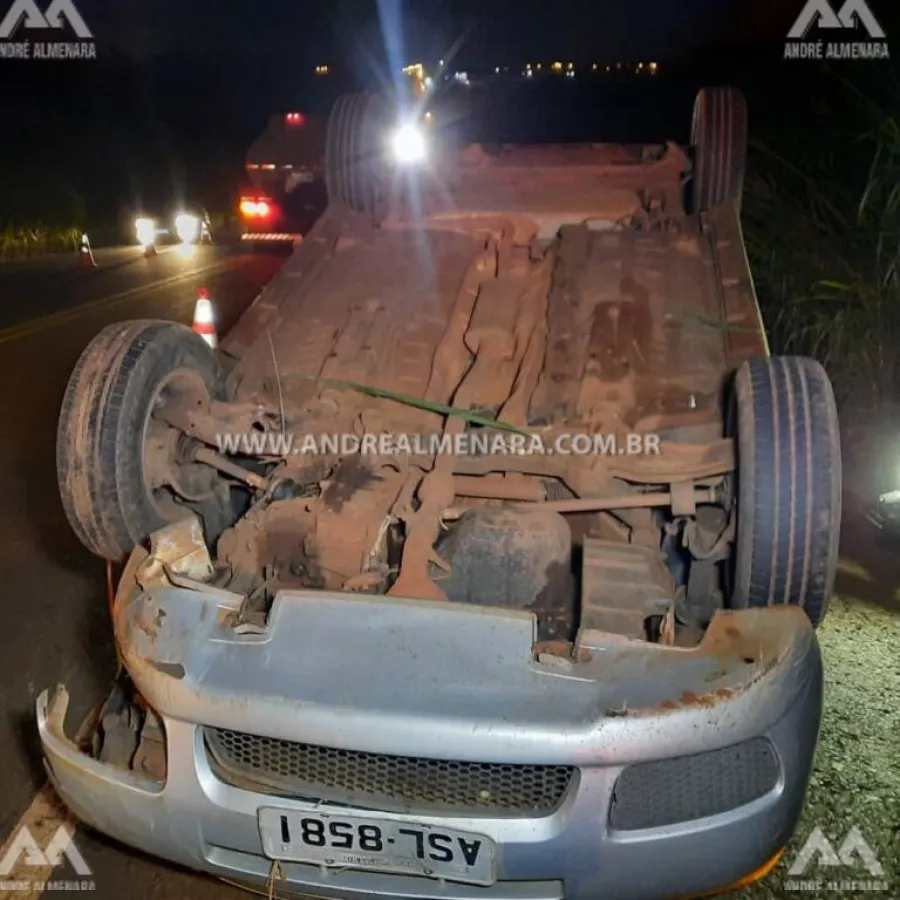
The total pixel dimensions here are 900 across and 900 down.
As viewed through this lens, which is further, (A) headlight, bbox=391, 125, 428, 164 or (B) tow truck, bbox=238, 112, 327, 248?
(B) tow truck, bbox=238, 112, 327, 248

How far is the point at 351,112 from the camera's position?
5391 millimetres

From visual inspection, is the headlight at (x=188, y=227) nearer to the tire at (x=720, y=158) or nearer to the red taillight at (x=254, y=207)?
the red taillight at (x=254, y=207)

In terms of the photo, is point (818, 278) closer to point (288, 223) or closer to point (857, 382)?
point (857, 382)

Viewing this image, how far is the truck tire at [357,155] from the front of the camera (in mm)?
5184

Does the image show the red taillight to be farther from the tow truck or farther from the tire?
the tire

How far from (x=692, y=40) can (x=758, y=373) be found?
10078 millimetres

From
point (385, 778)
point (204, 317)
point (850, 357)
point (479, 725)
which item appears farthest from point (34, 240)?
point (479, 725)

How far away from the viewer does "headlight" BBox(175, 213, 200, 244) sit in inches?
546

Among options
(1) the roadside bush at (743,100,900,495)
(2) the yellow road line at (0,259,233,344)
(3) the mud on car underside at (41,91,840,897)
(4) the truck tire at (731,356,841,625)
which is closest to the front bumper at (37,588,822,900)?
(3) the mud on car underside at (41,91,840,897)

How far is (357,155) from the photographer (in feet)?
17.1

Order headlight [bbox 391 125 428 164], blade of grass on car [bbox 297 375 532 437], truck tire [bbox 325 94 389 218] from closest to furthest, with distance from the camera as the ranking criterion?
blade of grass on car [bbox 297 375 532 437] < truck tire [bbox 325 94 389 218] < headlight [bbox 391 125 428 164]

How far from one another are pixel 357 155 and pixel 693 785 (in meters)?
4.17

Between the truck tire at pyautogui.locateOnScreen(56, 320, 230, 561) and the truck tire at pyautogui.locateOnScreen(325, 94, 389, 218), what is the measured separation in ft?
7.17

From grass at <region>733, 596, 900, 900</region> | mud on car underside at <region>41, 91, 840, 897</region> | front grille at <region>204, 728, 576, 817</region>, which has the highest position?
mud on car underside at <region>41, 91, 840, 897</region>
